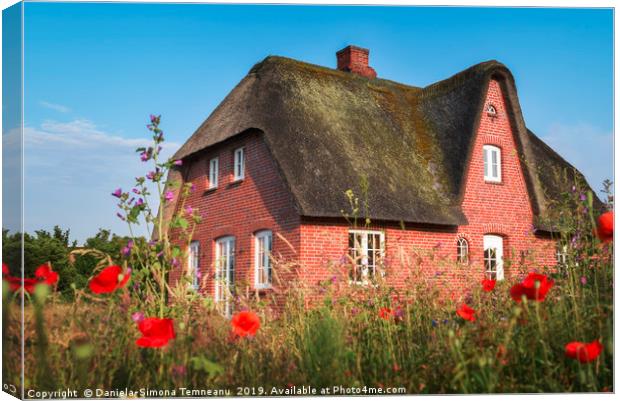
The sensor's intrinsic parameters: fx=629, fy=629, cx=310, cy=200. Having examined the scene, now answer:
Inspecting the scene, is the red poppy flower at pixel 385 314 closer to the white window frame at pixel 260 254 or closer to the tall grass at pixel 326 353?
the tall grass at pixel 326 353

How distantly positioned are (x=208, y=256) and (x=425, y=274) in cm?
784

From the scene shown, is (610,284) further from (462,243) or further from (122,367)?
(462,243)

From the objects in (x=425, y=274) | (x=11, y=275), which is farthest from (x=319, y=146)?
(x=11, y=275)

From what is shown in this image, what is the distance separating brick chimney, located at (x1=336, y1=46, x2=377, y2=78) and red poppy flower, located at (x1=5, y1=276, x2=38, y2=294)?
11479 mm

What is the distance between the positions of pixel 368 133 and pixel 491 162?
2802mm

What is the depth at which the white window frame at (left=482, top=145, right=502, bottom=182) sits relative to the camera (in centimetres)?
1296

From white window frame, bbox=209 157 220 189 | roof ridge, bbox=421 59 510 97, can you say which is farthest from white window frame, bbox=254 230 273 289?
roof ridge, bbox=421 59 510 97

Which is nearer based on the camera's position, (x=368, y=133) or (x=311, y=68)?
(x=368, y=133)

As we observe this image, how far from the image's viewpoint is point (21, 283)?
153 inches

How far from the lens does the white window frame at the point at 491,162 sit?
13.0m

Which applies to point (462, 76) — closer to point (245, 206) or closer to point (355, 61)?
point (355, 61)

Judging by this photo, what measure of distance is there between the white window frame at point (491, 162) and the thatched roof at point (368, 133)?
1.61ft

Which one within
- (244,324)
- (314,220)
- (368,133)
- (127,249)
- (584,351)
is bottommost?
(584,351)

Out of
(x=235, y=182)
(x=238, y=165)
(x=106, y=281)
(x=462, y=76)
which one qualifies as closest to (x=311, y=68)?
(x=238, y=165)
